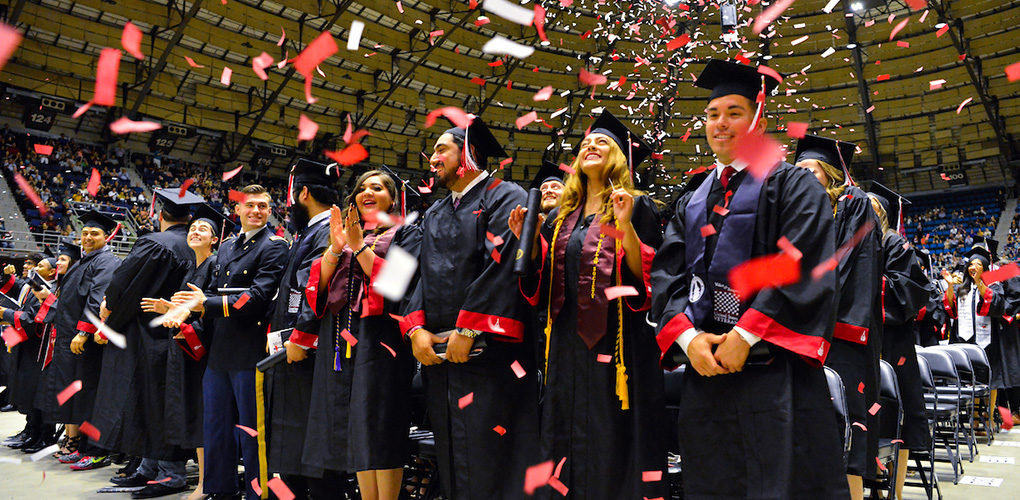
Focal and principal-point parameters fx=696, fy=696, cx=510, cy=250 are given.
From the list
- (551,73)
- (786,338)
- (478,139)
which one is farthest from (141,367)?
(551,73)

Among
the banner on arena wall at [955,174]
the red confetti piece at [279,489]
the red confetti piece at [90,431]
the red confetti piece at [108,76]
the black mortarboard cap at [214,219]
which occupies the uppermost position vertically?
the banner on arena wall at [955,174]

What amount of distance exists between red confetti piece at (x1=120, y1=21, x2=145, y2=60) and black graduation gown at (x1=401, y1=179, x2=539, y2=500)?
8688 mm

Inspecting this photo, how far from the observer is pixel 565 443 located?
85.4 inches

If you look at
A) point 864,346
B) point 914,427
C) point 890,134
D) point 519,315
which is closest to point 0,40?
point 519,315

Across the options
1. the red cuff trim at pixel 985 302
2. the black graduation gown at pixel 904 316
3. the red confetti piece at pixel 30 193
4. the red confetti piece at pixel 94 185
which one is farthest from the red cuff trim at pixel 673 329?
the red confetti piece at pixel 30 193

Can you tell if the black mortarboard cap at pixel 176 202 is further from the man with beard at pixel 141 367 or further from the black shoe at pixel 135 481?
the black shoe at pixel 135 481

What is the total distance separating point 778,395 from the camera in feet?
5.45

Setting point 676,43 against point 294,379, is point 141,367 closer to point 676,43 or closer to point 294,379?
point 294,379

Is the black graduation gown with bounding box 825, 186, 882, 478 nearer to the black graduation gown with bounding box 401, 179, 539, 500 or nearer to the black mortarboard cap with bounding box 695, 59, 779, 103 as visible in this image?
the black mortarboard cap with bounding box 695, 59, 779, 103

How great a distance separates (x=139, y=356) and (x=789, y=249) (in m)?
3.56

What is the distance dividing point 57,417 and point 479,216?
373cm

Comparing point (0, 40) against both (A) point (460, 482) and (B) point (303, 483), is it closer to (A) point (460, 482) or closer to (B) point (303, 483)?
(A) point (460, 482)

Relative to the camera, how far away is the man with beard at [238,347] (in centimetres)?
318

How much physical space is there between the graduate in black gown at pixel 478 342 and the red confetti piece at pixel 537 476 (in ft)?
0.08
